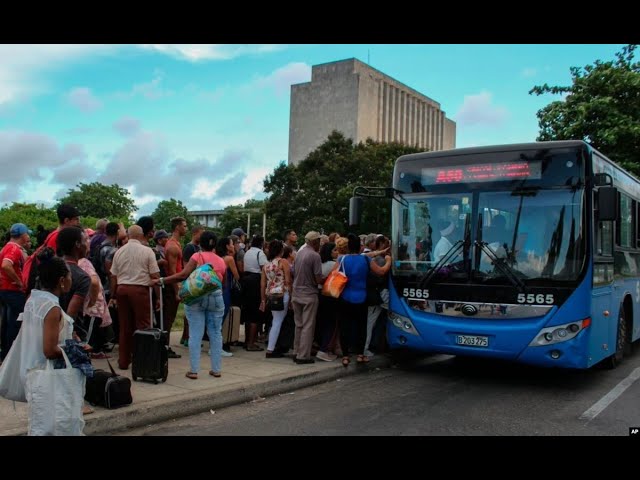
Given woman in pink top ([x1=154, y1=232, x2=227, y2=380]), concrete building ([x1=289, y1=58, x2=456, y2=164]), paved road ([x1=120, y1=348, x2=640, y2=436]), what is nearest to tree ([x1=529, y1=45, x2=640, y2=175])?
paved road ([x1=120, y1=348, x2=640, y2=436])

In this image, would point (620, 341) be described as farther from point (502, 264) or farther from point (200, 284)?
point (200, 284)

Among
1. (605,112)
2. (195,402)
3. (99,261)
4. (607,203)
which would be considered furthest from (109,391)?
(605,112)

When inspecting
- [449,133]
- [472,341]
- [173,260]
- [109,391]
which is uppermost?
[449,133]

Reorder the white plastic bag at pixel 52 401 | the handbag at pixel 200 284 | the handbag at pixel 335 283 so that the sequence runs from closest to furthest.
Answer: the white plastic bag at pixel 52 401 → the handbag at pixel 200 284 → the handbag at pixel 335 283

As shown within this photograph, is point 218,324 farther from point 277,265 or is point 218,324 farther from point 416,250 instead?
point 416,250

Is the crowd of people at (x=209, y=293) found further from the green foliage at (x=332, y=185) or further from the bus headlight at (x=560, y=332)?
the green foliage at (x=332, y=185)

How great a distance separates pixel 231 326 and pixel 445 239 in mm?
3959

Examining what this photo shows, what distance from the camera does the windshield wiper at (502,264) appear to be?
7.34 meters

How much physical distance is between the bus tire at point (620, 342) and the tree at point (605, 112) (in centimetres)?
1137

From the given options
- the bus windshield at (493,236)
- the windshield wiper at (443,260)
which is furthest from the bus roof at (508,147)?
the windshield wiper at (443,260)

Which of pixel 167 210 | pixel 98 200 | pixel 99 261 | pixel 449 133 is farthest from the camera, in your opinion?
pixel 449 133

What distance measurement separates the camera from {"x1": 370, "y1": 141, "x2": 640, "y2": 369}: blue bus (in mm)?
7219

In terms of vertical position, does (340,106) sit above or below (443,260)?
above

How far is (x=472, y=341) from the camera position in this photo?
24.9ft
